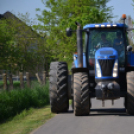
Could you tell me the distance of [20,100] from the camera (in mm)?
12812

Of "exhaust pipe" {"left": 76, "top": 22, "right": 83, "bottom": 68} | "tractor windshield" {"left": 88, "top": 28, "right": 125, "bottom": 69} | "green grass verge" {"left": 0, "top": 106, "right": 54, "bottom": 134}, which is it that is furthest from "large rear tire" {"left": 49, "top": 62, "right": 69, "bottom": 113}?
"tractor windshield" {"left": 88, "top": 28, "right": 125, "bottom": 69}

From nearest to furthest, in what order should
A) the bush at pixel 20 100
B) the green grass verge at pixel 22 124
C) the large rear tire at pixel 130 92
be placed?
the green grass verge at pixel 22 124 < the large rear tire at pixel 130 92 < the bush at pixel 20 100

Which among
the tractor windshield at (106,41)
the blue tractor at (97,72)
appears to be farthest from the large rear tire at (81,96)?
the tractor windshield at (106,41)

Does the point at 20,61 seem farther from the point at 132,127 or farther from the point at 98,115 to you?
the point at 132,127

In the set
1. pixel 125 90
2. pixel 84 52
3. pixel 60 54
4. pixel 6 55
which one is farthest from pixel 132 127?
pixel 60 54

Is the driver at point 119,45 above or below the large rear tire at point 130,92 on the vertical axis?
above

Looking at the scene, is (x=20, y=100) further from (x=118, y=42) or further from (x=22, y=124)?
(x=118, y=42)

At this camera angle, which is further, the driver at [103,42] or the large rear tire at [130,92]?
the driver at [103,42]

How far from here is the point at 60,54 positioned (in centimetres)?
2586

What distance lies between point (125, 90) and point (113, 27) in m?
2.02

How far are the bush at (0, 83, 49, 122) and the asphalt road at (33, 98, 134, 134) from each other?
1858 mm

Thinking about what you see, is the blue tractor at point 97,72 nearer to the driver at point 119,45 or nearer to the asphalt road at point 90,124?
the driver at point 119,45

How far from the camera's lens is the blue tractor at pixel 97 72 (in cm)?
983

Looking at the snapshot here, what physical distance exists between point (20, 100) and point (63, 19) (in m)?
13.1
